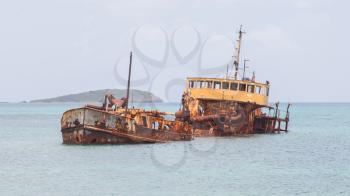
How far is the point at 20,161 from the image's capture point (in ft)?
122

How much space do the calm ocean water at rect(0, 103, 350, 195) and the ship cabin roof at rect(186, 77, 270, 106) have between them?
4.37m

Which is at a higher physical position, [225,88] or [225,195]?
[225,88]

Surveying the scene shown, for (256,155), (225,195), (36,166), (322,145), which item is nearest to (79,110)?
(36,166)

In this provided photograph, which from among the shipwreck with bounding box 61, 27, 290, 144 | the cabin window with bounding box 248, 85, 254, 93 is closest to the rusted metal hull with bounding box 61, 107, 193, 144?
the shipwreck with bounding box 61, 27, 290, 144

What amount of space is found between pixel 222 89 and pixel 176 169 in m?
18.1

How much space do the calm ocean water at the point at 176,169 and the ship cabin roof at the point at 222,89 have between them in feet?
14.3

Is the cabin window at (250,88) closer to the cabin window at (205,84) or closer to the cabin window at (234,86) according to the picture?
the cabin window at (234,86)

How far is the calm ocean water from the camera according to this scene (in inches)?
1108

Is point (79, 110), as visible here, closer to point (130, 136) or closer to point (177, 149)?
point (130, 136)

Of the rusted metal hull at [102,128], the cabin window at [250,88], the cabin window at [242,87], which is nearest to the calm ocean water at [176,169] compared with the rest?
the rusted metal hull at [102,128]

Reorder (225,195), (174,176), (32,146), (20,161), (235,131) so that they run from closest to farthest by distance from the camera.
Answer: (225,195) < (174,176) < (20,161) < (32,146) < (235,131)

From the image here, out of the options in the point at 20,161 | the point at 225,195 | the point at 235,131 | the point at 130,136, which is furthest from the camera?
the point at 235,131

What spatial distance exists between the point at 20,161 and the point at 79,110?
4347 millimetres

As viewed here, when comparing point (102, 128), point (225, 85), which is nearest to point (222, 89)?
point (225, 85)
